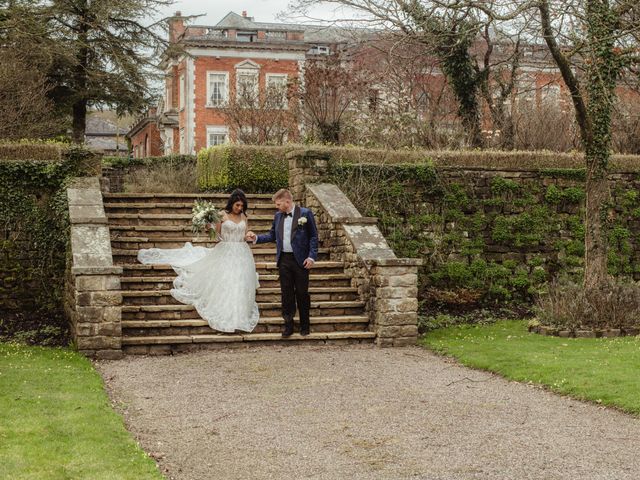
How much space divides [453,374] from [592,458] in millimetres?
3682

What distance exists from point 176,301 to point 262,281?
1.55 meters

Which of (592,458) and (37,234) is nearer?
(592,458)

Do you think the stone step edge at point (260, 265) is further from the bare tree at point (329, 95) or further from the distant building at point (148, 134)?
the distant building at point (148, 134)

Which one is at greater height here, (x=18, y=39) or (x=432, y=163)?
(x=18, y=39)

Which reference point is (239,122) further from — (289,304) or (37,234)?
(289,304)

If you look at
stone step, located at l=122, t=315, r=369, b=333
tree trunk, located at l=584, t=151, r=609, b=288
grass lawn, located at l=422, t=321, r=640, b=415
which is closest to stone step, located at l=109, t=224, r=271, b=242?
stone step, located at l=122, t=315, r=369, b=333

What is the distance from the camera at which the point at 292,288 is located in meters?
12.6

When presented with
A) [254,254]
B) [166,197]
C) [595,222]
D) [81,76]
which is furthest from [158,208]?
[81,76]

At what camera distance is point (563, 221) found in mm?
17750

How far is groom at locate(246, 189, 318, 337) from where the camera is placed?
41.2ft

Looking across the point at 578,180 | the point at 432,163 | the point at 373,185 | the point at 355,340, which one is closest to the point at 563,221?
the point at 578,180

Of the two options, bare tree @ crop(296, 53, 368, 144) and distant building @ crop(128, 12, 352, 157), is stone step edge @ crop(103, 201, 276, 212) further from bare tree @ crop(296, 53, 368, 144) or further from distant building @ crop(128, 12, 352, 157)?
distant building @ crop(128, 12, 352, 157)

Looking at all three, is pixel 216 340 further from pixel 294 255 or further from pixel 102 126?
pixel 102 126

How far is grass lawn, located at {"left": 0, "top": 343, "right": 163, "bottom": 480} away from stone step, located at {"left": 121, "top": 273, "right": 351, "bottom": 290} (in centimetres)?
271
